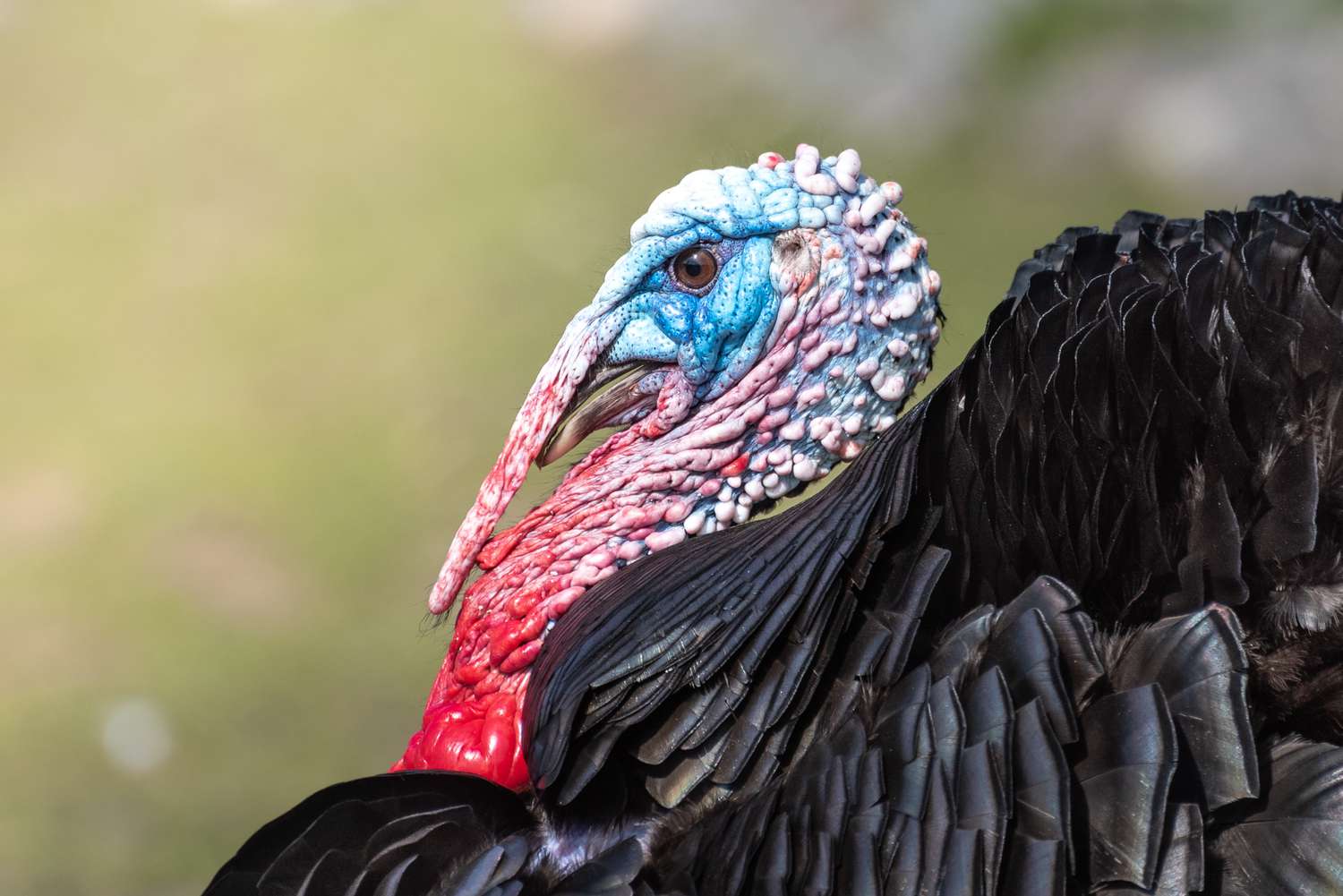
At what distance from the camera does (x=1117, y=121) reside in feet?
15.4

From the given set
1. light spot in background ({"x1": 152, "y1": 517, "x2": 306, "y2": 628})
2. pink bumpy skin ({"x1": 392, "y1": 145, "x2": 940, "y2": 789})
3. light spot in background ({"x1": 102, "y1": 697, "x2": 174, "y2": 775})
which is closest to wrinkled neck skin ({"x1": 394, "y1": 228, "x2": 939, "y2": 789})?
pink bumpy skin ({"x1": 392, "y1": 145, "x2": 940, "y2": 789})

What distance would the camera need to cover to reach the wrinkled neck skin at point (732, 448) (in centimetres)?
179

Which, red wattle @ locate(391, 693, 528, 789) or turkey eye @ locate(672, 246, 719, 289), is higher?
turkey eye @ locate(672, 246, 719, 289)

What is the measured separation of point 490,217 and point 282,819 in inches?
122

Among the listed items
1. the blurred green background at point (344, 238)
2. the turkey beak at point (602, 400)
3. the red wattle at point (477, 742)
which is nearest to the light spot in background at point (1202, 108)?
the blurred green background at point (344, 238)

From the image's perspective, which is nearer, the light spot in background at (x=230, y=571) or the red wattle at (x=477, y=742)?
the red wattle at (x=477, y=742)

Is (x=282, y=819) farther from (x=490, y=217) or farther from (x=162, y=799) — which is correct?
(x=490, y=217)

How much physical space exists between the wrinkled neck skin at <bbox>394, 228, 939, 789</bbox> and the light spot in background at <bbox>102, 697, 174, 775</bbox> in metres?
1.67

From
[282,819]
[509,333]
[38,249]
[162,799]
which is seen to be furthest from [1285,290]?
[38,249]

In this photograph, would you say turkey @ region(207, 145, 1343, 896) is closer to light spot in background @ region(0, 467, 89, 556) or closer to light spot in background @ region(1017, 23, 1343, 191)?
light spot in background @ region(0, 467, 89, 556)

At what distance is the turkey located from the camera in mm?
1390

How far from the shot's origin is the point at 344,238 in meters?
4.38

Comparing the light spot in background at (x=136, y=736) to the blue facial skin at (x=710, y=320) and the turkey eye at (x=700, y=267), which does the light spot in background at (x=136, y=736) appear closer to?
the blue facial skin at (x=710, y=320)

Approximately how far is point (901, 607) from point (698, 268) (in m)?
0.52
